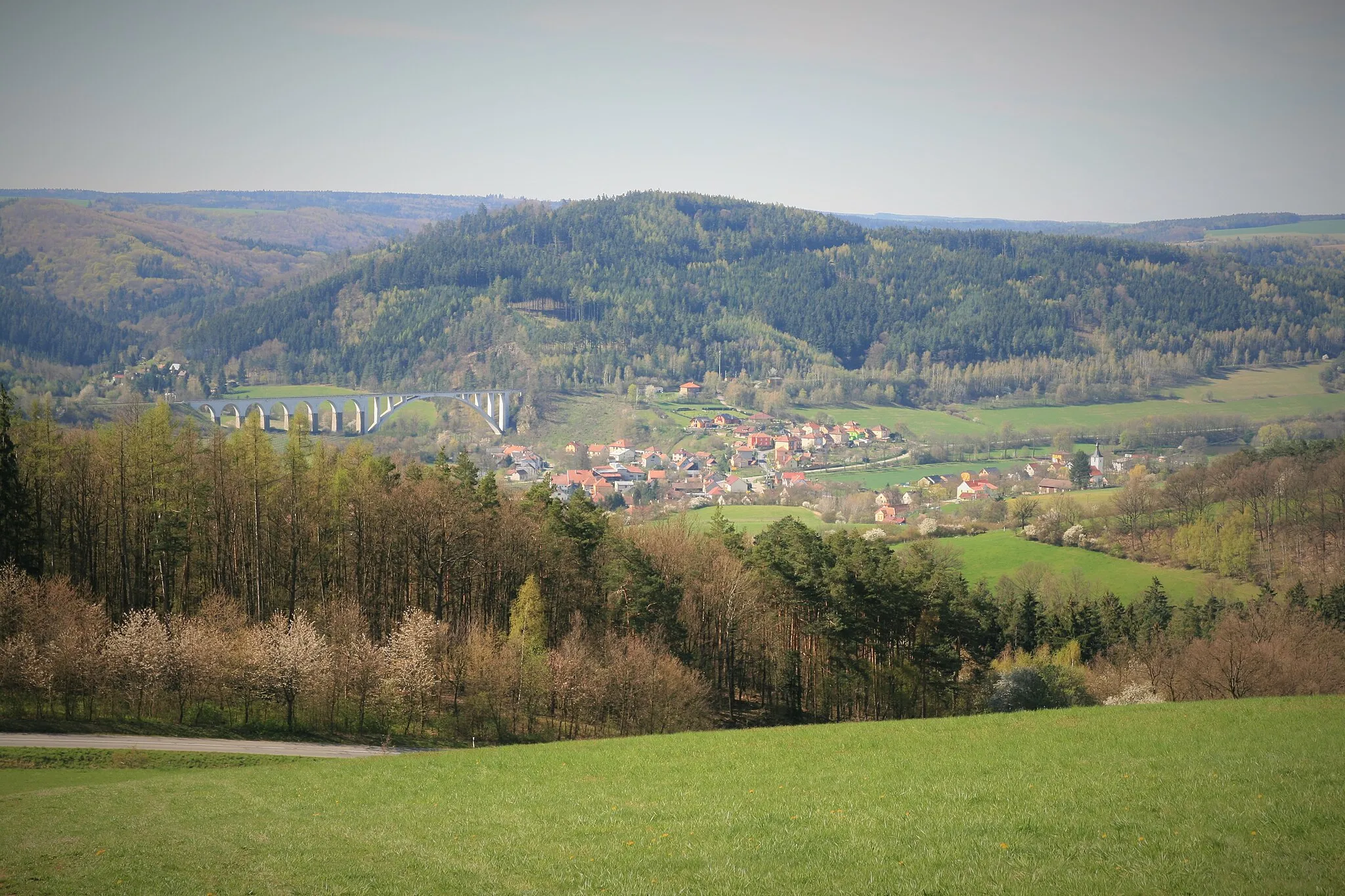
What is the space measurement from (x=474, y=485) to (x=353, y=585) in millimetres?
7706

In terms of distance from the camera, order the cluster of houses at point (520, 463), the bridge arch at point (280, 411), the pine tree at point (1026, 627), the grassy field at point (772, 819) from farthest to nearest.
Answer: the bridge arch at point (280, 411)
the cluster of houses at point (520, 463)
the pine tree at point (1026, 627)
the grassy field at point (772, 819)

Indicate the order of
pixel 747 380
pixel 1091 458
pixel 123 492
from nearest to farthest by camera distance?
pixel 123 492
pixel 1091 458
pixel 747 380

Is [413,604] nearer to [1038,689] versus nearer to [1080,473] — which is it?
[1038,689]

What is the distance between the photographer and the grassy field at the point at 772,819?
12.4m

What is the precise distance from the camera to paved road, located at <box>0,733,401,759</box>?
28312 millimetres

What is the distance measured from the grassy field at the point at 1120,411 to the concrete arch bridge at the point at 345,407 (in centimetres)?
5234

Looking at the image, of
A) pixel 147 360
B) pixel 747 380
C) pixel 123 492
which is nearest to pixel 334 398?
pixel 147 360

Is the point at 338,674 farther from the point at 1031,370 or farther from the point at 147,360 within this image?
the point at 1031,370

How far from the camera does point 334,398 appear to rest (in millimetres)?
153125

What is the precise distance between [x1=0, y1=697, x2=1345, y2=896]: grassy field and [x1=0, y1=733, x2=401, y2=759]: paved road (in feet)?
20.0

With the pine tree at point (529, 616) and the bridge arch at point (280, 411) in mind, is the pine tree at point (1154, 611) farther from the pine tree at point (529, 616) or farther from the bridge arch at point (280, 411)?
the bridge arch at point (280, 411)

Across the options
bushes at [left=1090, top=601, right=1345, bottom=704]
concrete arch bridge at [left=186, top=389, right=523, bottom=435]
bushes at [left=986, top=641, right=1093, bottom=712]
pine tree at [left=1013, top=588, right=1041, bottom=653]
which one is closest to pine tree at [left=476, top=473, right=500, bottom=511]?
bushes at [left=986, top=641, right=1093, bottom=712]

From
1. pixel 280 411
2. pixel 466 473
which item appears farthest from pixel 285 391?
pixel 466 473

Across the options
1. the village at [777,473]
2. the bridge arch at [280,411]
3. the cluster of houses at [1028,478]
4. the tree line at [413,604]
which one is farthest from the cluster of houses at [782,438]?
the tree line at [413,604]
